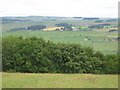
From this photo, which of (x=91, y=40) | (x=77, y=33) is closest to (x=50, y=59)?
(x=91, y=40)

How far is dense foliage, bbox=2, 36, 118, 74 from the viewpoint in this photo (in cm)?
2759

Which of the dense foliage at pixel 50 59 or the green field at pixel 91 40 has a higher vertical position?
the dense foliage at pixel 50 59

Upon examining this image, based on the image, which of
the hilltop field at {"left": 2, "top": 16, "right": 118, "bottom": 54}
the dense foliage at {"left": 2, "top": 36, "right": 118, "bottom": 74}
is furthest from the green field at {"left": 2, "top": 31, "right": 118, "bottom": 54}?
the dense foliage at {"left": 2, "top": 36, "right": 118, "bottom": 74}

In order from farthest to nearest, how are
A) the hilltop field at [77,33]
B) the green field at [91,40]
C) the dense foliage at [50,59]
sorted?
the hilltop field at [77,33] → the green field at [91,40] → the dense foliage at [50,59]

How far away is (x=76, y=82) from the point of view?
1474cm

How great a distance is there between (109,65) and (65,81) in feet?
49.2

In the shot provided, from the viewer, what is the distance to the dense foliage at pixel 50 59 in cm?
2759

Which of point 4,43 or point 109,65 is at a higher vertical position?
point 4,43

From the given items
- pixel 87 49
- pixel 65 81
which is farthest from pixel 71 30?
pixel 65 81

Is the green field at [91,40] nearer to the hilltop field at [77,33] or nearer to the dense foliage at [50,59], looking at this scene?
the hilltop field at [77,33]

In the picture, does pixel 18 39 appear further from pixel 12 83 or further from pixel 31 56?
pixel 12 83

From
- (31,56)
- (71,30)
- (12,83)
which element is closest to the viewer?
(12,83)

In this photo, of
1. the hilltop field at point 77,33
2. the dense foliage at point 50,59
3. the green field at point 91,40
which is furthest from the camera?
the hilltop field at point 77,33

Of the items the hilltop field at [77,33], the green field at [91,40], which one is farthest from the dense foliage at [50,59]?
the green field at [91,40]
